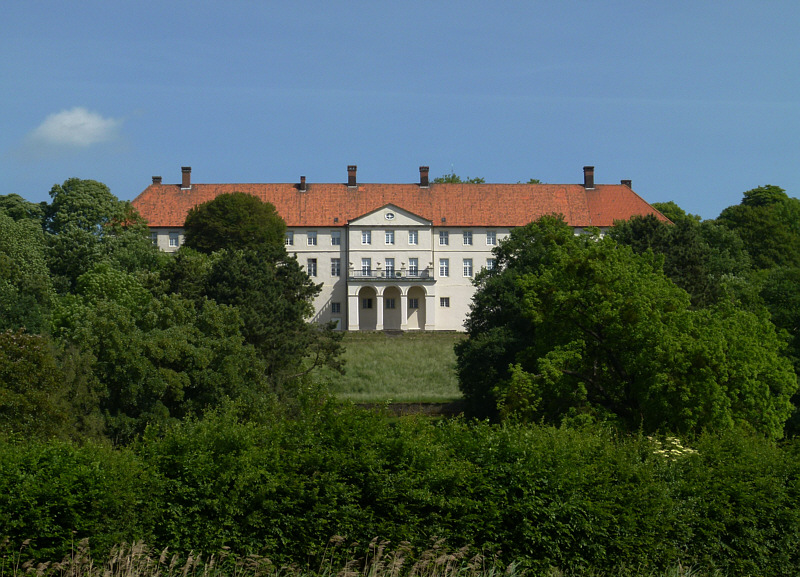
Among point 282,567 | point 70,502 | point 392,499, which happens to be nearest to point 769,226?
point 392,499

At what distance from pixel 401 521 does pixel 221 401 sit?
19.0 meters

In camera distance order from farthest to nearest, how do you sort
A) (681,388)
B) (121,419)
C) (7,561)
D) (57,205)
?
1. (57,205)
2. (121,419)
3. (681,388)
4. (7,561)

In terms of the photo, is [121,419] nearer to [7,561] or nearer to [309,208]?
[7,561]

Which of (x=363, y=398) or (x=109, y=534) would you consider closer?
(x=109, y=534)

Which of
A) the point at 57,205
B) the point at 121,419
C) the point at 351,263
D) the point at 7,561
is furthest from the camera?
the point at 351,263

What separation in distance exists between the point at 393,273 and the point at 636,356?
166 feet

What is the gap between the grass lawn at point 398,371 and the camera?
163 ft

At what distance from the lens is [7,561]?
1232 centimetres

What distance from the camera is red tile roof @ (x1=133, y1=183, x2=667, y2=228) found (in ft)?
264

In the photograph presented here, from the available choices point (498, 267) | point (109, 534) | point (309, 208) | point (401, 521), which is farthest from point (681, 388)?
point (309, 208)

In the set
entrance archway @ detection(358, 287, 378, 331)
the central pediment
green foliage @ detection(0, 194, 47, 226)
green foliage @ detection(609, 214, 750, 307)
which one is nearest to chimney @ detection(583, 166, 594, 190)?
the central pediment

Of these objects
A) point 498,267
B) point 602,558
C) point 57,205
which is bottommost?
point 602,558

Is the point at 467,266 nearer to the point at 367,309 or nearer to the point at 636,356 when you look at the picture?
the point at 367,309

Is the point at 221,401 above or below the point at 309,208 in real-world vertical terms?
below
